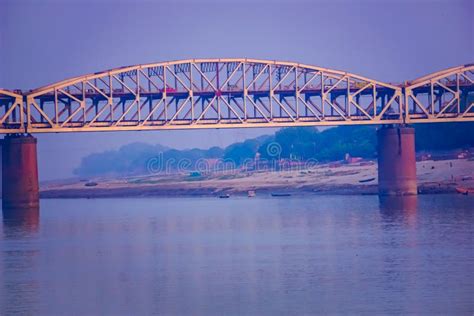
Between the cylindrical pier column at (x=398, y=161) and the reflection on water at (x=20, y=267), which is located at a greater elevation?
the cylindrical pier column at (x=398, y=161)

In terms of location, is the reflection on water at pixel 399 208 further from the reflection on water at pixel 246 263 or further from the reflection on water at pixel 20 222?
the reflection on water at pixel 20 222

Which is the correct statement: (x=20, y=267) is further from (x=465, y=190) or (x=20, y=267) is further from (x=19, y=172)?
(x=465, y=190)

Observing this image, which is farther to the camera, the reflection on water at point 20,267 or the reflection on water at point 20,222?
the reflection on water at point 20,222

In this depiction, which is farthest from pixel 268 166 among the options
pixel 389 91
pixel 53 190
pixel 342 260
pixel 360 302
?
pixel 360 302

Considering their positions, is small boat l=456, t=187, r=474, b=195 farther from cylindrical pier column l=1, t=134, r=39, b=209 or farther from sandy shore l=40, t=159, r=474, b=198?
cylindrical pier column l=1, t=134, r=39, b=209

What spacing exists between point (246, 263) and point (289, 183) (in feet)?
291

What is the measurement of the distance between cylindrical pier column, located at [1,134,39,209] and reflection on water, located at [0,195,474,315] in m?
9.23

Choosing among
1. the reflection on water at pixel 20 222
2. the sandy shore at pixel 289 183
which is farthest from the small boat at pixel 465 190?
the reflection on water at pixel 20 222

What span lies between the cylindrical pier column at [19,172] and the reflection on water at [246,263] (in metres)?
9.23

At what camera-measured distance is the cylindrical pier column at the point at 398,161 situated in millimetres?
106062

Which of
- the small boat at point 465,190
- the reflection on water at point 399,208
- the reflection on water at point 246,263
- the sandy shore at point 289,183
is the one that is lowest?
the reflection on water at point 246,263

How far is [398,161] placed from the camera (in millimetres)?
105938

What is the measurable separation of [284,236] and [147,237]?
867cm

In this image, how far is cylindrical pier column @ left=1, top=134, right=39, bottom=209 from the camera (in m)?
99.9
